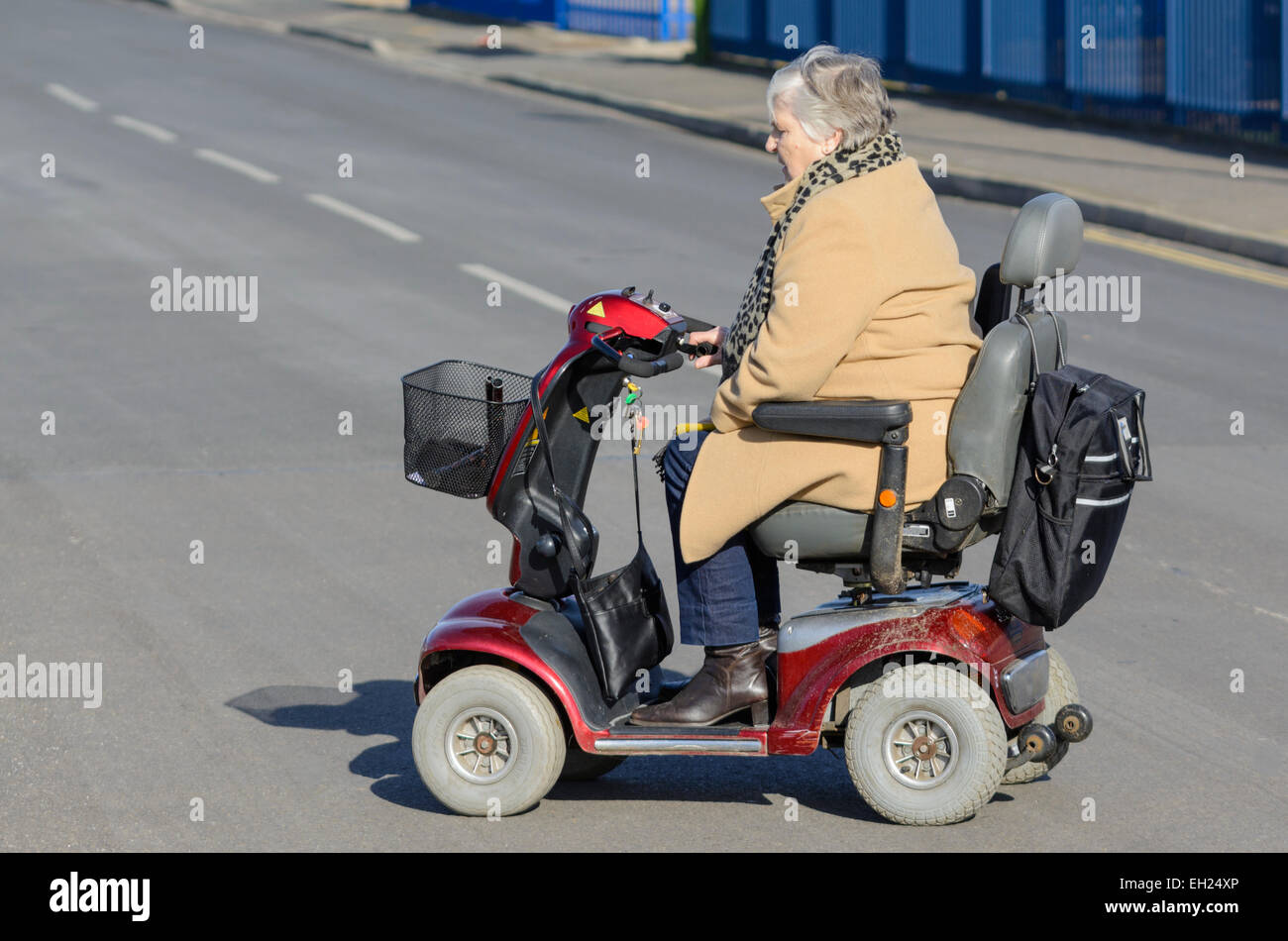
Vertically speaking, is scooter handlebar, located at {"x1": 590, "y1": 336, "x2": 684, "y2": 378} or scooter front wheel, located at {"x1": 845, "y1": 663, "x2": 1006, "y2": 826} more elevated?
scooter handlebar, located at {"x1": 590, "y1": 336, "x2": 684, "y2": 378}

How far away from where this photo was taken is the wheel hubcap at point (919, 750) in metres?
4.69

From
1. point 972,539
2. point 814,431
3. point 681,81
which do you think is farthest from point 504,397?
point 681,81

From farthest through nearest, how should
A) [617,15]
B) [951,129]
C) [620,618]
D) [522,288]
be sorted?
[617,15] < [951,129] < [522,288] < [620,618]

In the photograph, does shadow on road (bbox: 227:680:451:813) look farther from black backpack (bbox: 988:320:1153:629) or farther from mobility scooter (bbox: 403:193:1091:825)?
black backpack (bbox: 988:320:1153:629)

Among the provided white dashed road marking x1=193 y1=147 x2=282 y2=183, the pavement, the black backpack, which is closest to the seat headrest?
the black backpack

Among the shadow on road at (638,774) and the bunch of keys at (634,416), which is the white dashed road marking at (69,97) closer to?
the shadow on road at (638,774)

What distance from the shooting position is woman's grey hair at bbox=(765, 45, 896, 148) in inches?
179

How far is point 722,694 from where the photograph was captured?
16.0 feet

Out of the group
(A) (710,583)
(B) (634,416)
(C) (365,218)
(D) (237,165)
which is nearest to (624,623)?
(A) (710,583)

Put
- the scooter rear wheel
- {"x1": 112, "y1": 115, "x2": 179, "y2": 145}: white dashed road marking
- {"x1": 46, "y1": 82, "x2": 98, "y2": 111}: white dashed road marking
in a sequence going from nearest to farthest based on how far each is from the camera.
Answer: the scooter rear wheel, {"x1": 112, "y1": 115, "x2": 179, "y2": 145}: white dashed road marking, {"x1": 46, "y1": 82, "x2": 98, "y2": 111}: white dashed road marking

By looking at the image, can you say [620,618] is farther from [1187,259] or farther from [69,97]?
[69,97]

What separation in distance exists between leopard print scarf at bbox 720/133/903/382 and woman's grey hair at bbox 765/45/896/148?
0.12ft

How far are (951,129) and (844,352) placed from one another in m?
15.5

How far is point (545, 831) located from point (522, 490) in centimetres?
88
